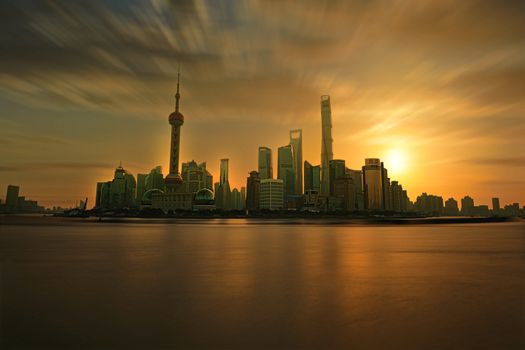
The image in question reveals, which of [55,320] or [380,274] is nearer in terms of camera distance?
[55,320]

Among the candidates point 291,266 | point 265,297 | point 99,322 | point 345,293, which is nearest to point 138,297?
point 99,322

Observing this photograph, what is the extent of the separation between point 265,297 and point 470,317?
8.78 metres

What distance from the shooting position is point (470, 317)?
1341cm

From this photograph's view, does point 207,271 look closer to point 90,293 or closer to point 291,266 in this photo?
point 291,266

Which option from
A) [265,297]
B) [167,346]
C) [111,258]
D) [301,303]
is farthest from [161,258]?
[167,346]

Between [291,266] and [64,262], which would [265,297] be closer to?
[291,266]

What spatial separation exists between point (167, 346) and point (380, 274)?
17197 millimetres

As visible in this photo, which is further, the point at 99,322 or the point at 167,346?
the point at 99,322

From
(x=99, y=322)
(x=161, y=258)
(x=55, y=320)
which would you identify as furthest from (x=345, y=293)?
(x=161, y=258)

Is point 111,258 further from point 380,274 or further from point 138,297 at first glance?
point 380,274

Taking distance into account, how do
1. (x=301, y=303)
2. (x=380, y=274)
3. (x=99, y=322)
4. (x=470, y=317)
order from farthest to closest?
(x=380, y=274), (x=301, y=303), (x=470, y=317), (x=99, y=322)

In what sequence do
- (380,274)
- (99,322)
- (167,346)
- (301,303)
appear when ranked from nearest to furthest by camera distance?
(167,346)
(99,322)
(301,303)
(380,274)

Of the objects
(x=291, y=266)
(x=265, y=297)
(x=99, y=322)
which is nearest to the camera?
(x=99, y=322)

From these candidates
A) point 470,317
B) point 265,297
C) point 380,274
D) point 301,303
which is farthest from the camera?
point 380,274
